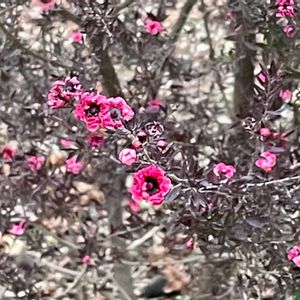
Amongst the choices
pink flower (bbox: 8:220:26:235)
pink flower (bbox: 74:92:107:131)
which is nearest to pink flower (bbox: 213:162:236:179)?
pink flower (bbox: 74:92:107:131)

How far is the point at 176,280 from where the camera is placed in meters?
3.19

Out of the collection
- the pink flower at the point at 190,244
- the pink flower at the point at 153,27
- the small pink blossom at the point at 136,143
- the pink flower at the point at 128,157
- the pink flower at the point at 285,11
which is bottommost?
the pink flower at the point at 190,244

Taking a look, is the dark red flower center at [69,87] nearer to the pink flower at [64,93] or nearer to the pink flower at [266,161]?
the pink flower at [64,93]

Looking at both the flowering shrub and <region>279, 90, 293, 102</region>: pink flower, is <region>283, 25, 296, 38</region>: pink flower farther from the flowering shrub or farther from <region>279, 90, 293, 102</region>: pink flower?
<region>279, 90, 293, 102</region>: pink flower

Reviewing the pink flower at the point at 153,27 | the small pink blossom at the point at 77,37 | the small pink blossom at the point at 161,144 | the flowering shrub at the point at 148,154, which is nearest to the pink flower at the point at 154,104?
the flowering shrub at the point at 148,154

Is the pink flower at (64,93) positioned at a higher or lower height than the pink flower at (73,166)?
lower

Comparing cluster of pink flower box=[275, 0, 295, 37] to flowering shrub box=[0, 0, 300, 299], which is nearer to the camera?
flowering shrub box=[0, 0, 300, 299]

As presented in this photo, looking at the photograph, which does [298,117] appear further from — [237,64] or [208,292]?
[208,292]

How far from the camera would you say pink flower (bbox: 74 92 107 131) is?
1.48 m

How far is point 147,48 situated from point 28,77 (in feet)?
1.29

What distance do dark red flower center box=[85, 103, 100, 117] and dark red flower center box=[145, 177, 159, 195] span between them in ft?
0.50

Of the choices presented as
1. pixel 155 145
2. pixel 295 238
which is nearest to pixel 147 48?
pixel 295 238

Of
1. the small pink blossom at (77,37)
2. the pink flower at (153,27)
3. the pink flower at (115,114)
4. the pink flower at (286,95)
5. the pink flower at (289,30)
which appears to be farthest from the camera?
the small pink blossom at (77,37)

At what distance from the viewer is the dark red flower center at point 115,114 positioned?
1.50 metres
